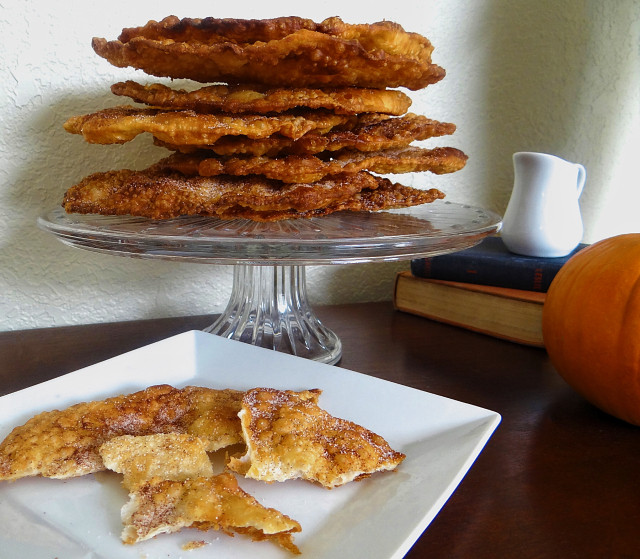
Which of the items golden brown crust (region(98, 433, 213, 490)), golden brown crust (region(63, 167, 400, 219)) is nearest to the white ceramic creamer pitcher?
golden brown crust (region(63, 167, 400, 219))

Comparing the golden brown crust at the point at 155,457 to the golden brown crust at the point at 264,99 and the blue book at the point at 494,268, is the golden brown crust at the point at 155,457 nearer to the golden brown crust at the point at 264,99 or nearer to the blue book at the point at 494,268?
the golden brown crust at the point at 264,99

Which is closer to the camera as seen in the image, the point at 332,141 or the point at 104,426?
the point at 104,426

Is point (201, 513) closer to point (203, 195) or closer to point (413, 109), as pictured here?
point (203, 195)

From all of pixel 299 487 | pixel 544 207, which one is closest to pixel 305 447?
pixel 299 487

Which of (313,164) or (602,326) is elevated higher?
(313,164)

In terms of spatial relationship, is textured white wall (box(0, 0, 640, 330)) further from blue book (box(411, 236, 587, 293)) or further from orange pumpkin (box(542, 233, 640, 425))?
orange pumpkin (box(542, 233, 640, 425))

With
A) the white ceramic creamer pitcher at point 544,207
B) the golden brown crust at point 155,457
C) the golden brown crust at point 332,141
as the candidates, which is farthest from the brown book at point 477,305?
the golden brown crust at point 155,457
